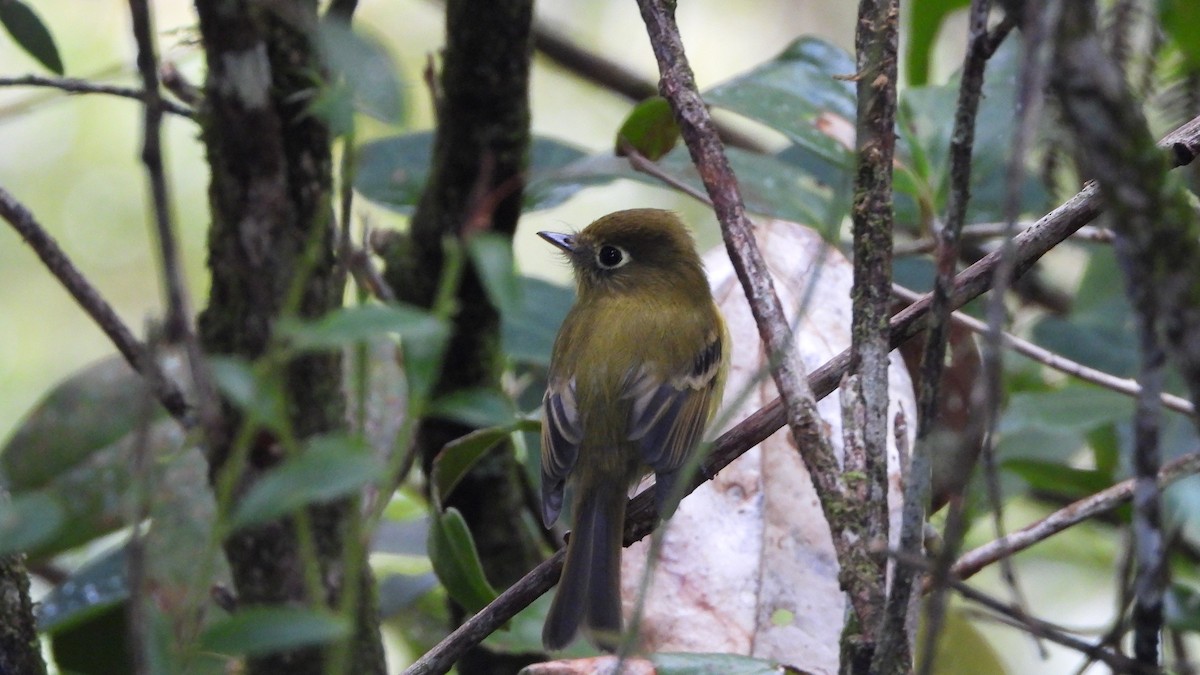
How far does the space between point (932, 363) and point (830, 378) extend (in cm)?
53

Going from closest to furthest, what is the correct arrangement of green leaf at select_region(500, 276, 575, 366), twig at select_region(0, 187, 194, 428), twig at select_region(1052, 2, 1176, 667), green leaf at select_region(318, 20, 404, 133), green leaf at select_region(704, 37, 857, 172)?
twig at select_region(1052, 2, 1176, 667) → green leaf at select_region(318, 20, 404, 133) → twig at select_region(0, 187, 194, 428) → green leaf at select_region(704, 37, 857, 172) → green leaf at select_region(500, 276, 575, 366)

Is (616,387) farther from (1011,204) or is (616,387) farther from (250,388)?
(1011,204)

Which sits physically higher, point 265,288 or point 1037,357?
point 1037,357

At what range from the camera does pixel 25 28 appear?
2.29 m

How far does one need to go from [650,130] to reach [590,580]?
1.04 m

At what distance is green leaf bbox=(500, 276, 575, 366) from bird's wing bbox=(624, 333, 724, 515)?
25cm

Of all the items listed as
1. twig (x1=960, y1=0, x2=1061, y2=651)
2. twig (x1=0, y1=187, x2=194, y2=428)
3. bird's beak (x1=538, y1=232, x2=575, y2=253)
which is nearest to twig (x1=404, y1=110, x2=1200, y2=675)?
twig (x1=960, y1=0, x2=1061, y2=651)

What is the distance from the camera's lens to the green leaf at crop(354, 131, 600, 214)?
344cm

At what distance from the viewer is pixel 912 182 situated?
2.83 meters

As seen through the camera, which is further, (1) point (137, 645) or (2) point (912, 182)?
(2) point (912, 182)

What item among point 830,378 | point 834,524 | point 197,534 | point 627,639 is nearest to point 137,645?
point 627,639

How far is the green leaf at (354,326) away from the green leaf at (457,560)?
836 millimetres

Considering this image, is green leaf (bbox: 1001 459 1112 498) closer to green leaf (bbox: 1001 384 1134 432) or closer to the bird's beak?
green leaf (bbox: 1001 384 1134 432)

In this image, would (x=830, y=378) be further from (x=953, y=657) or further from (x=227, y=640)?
(x=953, y=657)
